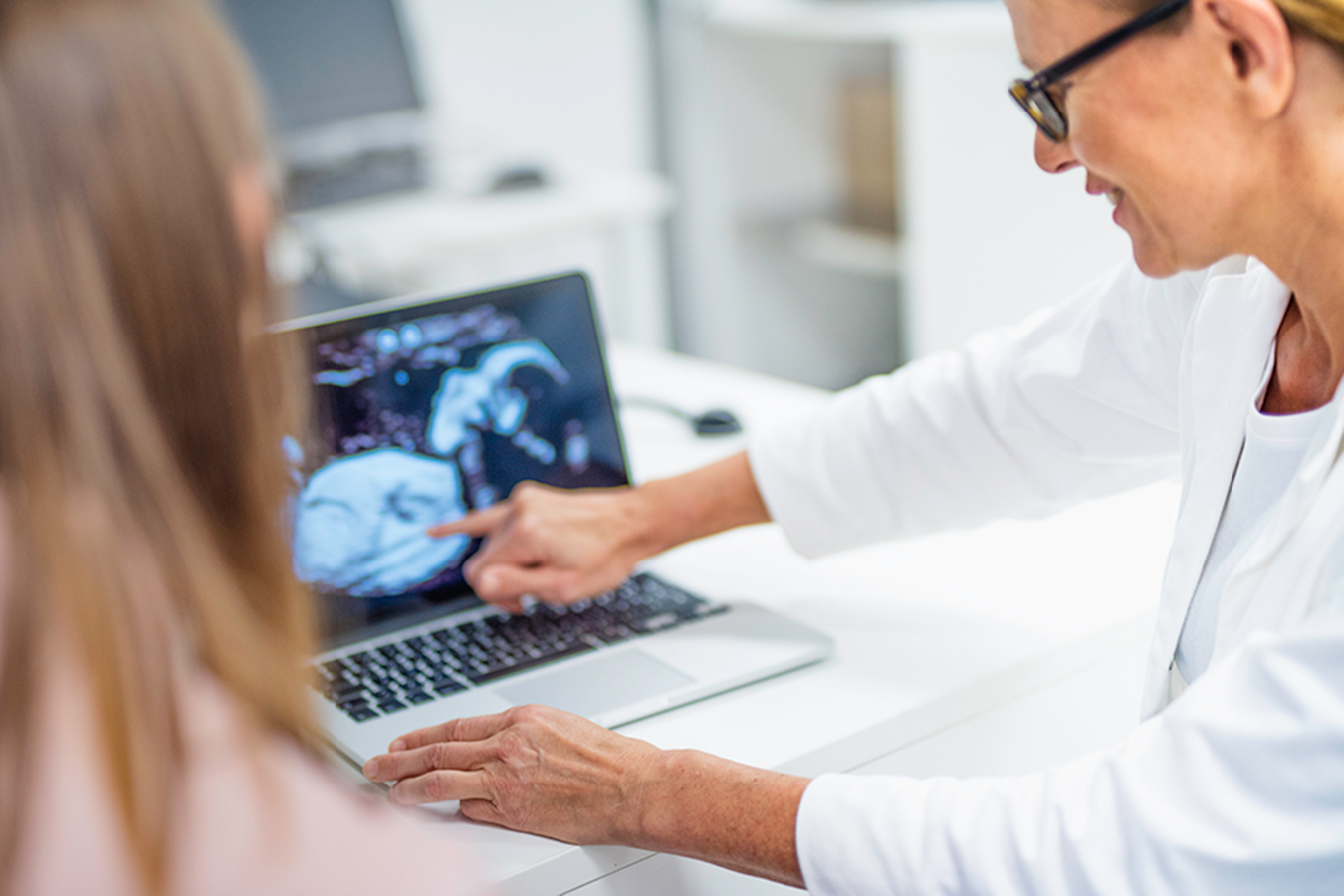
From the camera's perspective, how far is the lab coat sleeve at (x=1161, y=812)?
644mm

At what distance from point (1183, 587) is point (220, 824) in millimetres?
658

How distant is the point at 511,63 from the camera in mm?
3344

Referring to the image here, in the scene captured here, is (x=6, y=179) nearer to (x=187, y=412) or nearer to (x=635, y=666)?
(x=187, y=412)

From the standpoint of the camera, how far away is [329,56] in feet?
8.88

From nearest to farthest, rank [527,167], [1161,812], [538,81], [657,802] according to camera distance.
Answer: [1161,812] < [657,802] < [527,167] < [538,81]

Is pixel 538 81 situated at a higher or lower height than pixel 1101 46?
higher

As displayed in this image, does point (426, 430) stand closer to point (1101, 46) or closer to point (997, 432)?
point (997, 432)

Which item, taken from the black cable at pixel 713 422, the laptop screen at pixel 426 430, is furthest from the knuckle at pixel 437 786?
the black cable at pixel 713 422

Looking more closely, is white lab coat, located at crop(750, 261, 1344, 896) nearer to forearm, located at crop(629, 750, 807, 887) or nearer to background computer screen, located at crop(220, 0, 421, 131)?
forearm, located at crop(629, 750, 807, 887)

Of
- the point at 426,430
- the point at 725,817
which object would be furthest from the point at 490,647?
the point at 725,817

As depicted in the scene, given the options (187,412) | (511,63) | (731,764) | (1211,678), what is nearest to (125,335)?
(187,412)

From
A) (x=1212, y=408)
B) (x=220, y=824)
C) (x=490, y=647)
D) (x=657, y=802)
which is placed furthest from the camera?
(x=490, y=647)

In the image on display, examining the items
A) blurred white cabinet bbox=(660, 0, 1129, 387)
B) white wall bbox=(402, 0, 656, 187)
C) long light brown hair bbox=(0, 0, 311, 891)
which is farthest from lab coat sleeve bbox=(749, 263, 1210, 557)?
white wall bbox=(402, 0, 656, 187)

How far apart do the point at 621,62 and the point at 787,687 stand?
2851 millimetres
